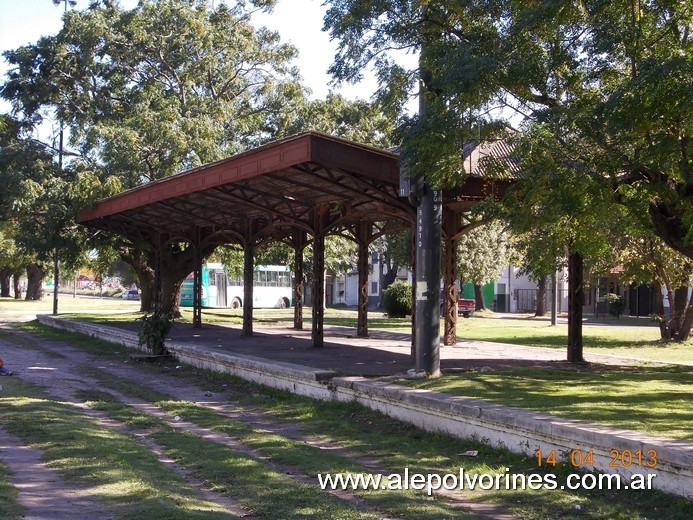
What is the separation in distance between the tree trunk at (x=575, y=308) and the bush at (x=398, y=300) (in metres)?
21.7

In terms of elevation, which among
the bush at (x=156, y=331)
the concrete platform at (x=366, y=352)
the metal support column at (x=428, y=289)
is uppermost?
the metal support column at (x=428, y=289)

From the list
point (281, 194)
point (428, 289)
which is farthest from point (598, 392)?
point (281, 194)

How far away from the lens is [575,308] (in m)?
16.8

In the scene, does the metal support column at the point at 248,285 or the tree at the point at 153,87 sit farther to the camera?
the tree at the point at 153,87

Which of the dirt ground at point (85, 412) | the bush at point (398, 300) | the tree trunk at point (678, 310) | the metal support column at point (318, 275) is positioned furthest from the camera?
the bush at point (398, 300)

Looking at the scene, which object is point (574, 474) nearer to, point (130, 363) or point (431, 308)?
point (431, 308)

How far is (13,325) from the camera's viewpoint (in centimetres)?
3312

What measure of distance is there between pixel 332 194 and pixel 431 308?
5.79 meters

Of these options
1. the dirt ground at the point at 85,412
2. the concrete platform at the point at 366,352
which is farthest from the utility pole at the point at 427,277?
the dirt ground at the point at 85,412

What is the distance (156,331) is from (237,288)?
36.7m

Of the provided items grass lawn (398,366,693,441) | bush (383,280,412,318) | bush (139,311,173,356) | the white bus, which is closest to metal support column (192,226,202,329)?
bush (139,311,173,356)

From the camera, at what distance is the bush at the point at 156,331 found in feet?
63.9

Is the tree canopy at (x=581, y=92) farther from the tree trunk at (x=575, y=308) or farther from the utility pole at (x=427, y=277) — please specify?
the tree trunk at (x=575, y=308)

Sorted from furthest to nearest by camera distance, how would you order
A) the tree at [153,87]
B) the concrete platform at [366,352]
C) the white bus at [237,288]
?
the white bus at [237,288], the tree at [153,87], the concrete platform at [366,352]
